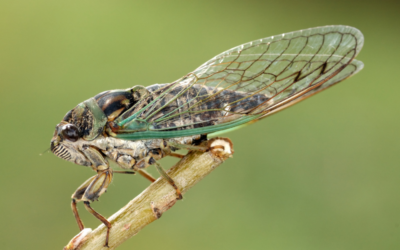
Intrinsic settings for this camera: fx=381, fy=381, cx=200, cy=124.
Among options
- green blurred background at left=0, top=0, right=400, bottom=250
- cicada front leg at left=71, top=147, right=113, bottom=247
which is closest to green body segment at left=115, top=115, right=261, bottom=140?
cicada front leg at left=71, top=147, right=113, bottom=247

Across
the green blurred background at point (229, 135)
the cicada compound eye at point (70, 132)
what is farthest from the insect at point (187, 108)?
the green blurred background at point (229, 135)

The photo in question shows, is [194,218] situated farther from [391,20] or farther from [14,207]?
[391,20]

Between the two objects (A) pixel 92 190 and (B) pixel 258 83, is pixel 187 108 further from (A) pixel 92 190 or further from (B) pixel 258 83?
(A) pixel 92 190

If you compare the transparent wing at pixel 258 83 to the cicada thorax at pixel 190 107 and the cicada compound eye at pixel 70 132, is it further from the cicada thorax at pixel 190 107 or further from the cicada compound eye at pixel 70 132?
the cicada compound eye at pixel 70 132

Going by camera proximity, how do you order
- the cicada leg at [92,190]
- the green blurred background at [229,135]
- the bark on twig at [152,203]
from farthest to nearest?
the green blurred background at [229,135]
the cicada leg at [92,190]
the bark on twig at [152,203]

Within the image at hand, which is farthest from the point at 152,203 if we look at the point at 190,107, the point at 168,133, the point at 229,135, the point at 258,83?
the point at 229,135

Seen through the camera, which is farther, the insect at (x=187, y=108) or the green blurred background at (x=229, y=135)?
the green blurred background at (x=229, y=135)

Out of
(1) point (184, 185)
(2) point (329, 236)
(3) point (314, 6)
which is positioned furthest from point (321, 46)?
(3) point (314, 6)
